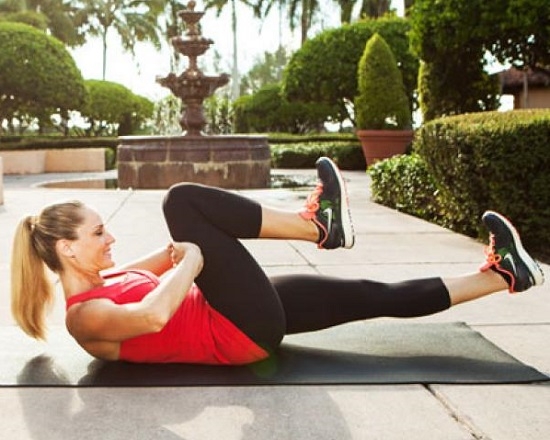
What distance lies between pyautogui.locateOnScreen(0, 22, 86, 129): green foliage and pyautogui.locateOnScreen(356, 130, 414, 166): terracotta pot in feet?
30.9

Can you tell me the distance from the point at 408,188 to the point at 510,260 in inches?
283

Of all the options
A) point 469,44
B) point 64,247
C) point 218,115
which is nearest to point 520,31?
point 469,44

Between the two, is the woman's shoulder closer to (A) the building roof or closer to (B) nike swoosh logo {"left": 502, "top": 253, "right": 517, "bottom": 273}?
(B) nike swoosh logo {"left": 502, "top": 253, "right": 517, "bottom": 273}

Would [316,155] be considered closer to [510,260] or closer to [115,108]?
[115,108]

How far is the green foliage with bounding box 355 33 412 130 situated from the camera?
2089cm

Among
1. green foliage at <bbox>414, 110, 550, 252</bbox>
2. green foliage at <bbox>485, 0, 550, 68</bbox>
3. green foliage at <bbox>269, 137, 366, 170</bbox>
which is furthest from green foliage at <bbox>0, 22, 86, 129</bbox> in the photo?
green foliage at <bbox>414, 110, 550, 252</bbox>

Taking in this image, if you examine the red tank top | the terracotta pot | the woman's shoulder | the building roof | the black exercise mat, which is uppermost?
the building roof

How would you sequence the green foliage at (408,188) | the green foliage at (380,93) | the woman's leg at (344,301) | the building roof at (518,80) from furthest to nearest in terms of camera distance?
the building roof at (518,80), the green foliage at (380,93), the green foliage at (408,188), the woman's leg at (344,301)

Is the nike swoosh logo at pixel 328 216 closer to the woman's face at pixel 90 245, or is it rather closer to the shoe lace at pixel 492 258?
the shoe lace at pixel 492 258

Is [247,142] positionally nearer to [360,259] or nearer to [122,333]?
[360,259]

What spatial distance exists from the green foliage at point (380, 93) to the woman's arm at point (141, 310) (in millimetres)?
18041

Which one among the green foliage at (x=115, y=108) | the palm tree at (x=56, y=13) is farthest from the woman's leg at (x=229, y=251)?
the palm tree at (x=56, y=13)

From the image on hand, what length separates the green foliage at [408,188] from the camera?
1003cm

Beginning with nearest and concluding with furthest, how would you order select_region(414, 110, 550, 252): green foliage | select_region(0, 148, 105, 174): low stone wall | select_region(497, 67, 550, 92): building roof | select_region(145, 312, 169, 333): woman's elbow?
select_region(145, 312, 169, 333): woman's elbow → select_region(414, 110, 550, 252): green foliage → select_region(0, 148, 105, 174): low stone wall → select_region(497, 67, 550, 92): building roof
